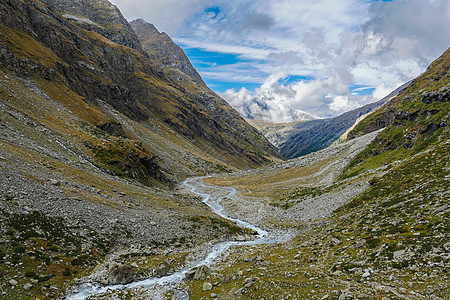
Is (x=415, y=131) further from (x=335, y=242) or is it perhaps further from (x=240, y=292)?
(x=240, y=292)

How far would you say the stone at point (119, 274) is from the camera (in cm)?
2709

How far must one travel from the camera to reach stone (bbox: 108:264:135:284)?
1066 inches

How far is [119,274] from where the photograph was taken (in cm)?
2747

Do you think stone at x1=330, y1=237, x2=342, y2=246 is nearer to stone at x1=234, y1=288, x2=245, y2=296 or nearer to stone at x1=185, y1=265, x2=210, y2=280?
stone at x1=234, y1=288, x2=245, y2=296

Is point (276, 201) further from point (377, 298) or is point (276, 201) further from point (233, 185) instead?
point (377, 298)

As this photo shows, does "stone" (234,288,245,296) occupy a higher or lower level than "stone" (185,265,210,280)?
lower

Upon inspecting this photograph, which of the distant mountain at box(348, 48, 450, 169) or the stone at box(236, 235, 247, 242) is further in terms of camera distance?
the distant mountain at box(348, 48, 450, 169)

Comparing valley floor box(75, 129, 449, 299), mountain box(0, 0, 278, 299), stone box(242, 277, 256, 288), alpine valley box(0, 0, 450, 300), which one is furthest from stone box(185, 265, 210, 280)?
stone box(242, 277, 256, 288)

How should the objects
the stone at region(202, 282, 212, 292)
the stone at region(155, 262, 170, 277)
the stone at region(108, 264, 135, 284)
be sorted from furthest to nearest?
the stone at region(155, 262, 170, 277) < the stone at region(108, 264, 135, 284) < the stone at region(202, 282, 212, 292)

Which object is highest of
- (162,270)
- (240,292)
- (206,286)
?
(162,270)

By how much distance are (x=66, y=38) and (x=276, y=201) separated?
201 metres

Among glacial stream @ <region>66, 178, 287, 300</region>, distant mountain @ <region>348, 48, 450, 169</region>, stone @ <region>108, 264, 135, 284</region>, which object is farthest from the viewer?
distant mountain @ <region>348, 48, 450, 169</region>

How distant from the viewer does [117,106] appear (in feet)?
618

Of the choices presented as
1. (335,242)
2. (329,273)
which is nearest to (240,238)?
(335,242)
